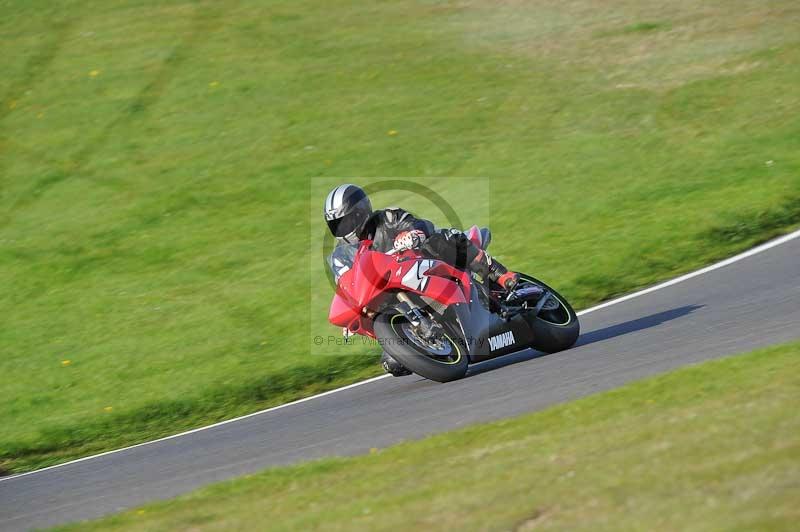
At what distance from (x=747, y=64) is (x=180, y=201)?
9466 millimetres

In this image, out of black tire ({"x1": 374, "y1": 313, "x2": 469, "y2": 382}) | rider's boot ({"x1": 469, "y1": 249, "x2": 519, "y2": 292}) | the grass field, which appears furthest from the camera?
the grass field

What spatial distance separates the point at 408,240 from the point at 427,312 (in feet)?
1.98

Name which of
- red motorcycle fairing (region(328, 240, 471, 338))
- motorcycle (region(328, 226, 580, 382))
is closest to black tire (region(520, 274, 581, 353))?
motorcycle (region(328, 226, 580, 382))

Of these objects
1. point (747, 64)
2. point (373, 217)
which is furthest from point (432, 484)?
point (747, 64)

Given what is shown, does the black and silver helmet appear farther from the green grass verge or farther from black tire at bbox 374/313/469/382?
the green grass verge

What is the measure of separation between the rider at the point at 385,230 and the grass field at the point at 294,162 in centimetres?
212

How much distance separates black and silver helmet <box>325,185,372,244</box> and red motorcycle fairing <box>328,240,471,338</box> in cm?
26

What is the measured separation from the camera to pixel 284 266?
552 inches

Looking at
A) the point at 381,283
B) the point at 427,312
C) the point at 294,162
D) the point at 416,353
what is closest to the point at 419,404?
the point at 416,353

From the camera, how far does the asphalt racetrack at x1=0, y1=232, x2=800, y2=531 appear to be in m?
7.57

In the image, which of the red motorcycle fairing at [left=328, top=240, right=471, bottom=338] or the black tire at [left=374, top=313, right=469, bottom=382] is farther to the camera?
the red motorcycle fairing at [left=328, top=240, right=471, bottom=338]

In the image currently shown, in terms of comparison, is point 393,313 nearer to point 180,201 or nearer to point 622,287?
point 622,287

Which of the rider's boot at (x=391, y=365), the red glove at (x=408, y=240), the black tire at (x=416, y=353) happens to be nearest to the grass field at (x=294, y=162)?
the rider's boot at (x=391, y=365)

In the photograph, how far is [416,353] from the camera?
841 centimetres
